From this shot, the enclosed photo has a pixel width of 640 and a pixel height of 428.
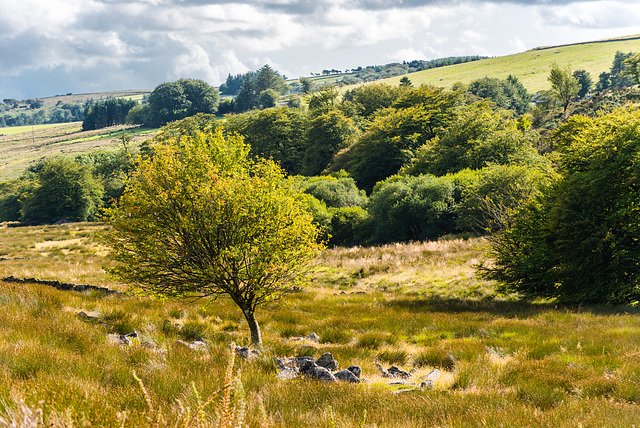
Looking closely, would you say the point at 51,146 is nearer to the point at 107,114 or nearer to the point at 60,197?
the point at 107,114

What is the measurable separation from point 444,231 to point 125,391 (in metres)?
35.8

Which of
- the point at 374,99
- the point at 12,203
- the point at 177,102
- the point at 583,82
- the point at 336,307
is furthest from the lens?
the point at 177,102

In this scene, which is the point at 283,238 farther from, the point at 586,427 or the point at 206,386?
the point at 586,427

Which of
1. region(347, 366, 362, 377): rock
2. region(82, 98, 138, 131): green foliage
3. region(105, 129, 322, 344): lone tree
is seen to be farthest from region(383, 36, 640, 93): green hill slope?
region(347, 366, 362, 377): rock

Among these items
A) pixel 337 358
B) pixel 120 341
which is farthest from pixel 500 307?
pixel 120 341

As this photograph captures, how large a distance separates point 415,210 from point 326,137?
39.4 meters

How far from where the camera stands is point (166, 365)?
5.97 metres

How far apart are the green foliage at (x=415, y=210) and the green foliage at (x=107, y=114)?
18243 cm

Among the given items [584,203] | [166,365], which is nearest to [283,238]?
[166,365]

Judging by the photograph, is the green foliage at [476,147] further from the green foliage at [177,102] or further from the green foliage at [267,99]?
the green foliage at [177,102]

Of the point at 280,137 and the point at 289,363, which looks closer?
the point at 289,363

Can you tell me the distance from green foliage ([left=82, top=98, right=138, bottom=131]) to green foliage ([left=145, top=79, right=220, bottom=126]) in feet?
87.9

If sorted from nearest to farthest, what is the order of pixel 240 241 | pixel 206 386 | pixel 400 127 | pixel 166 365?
pixel 206 386, pixel 166 365, pixel 240 241, pixel 400 127

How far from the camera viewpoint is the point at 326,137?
73250 mm
